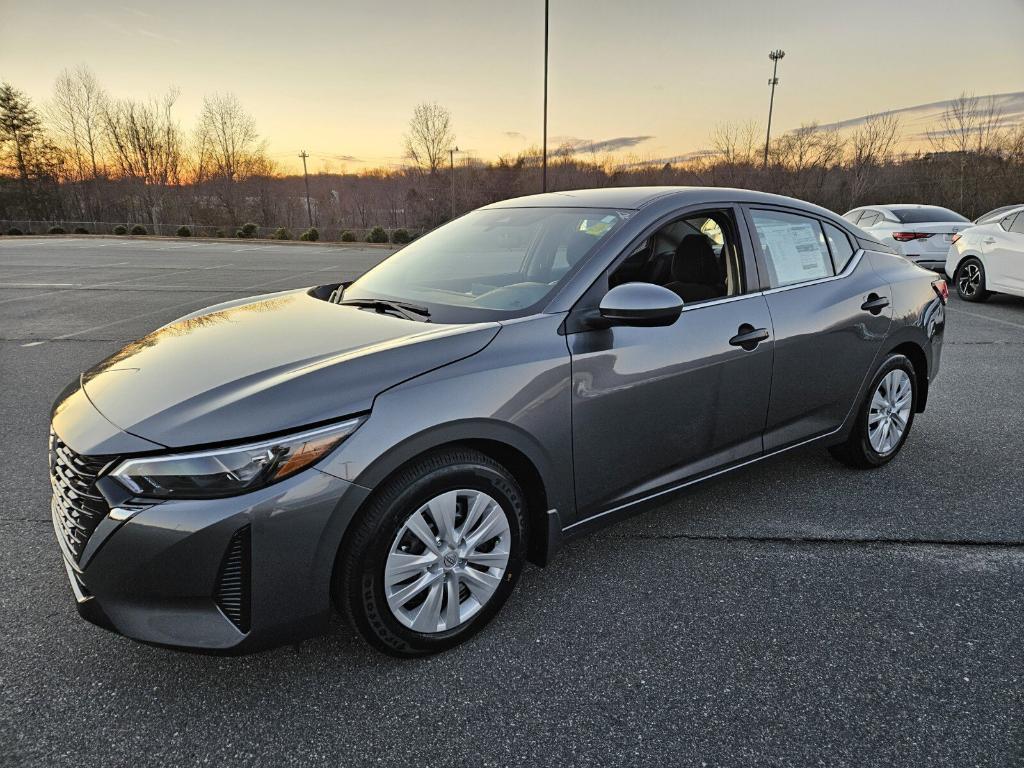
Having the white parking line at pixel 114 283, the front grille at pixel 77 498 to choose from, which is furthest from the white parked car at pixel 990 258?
the white parking line at pixel 114 283

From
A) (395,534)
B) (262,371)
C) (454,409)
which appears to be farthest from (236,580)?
(454,409)

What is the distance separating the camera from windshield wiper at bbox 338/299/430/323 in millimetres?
2753

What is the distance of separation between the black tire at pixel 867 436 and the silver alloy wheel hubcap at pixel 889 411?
0.02 meters

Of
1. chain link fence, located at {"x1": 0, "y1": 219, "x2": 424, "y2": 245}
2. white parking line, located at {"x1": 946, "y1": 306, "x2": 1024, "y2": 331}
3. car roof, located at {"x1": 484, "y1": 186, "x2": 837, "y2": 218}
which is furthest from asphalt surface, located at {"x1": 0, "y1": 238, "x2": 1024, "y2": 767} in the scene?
chain link fence, located at {"x1": 0, "y1": 219, "x2": 424, "y2": 245}

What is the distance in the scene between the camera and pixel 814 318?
10.9 ft

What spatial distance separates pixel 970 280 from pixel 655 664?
1140 cm

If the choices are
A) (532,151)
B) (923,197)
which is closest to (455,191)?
(532,151)

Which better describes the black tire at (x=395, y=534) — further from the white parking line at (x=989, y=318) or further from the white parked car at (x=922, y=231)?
the white parked car at (x=922, y=231)

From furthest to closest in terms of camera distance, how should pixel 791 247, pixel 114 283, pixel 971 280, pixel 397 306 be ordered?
pixel 114 283
pixel 971 280
pixel 791 247
pixel 397 306

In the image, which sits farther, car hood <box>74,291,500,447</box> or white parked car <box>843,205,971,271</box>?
white parked car <box>843,205,971,271</box>

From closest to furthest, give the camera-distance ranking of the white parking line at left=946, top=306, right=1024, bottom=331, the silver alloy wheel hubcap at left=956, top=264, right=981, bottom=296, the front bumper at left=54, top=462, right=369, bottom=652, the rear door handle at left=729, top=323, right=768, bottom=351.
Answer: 1. the front bumper at left=54, top=462, right=369, bottom=652
2. the rear door handle at left=729, top=323, right=768, bottom=351
3. the white parking line at left=946, top=306, right=1024, bottom=331
4. the silver alloy wheel hubcap at left=956, top=264, right=981, bottom=296

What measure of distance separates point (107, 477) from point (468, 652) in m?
1.32

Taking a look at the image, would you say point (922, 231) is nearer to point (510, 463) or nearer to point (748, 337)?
point (748, 337)

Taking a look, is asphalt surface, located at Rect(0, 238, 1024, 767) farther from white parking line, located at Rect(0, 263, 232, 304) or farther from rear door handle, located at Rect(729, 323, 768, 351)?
white parking line, located at Rect(0, 263, 232, 304)
